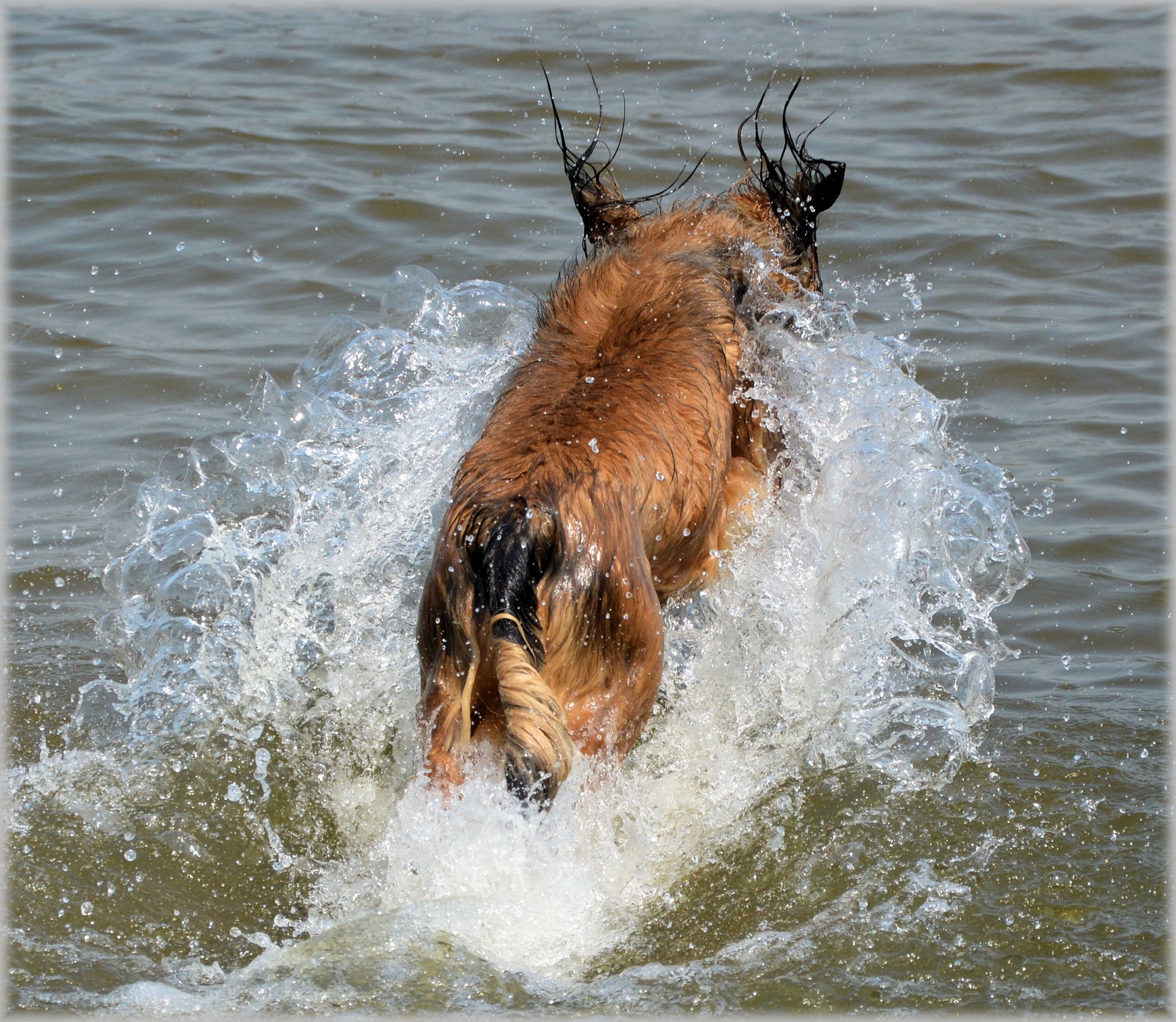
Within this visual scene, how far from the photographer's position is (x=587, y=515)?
340 cm

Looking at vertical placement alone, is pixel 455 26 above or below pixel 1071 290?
above

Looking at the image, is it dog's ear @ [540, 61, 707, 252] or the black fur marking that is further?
dog's ear @ [540, 61, 707, 252]

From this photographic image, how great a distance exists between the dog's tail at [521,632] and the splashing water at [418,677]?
0.15 meters

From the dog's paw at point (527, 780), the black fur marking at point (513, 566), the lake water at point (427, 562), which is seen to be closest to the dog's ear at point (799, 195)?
the lake water at point (427, 562)

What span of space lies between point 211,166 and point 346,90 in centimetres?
192

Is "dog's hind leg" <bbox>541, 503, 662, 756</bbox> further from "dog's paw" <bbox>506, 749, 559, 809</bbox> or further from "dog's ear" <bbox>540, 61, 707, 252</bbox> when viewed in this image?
"dog's ear" <bbox>540, 61, 707, 252</bbox>

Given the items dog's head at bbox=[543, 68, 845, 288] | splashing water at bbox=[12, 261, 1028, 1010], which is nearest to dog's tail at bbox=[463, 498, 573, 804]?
splashing water at bbox=[12, 261, 1028, 1010]

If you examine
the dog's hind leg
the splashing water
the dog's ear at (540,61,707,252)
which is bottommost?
the splashing water

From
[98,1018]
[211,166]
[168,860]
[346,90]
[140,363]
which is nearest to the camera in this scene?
[98,1018]

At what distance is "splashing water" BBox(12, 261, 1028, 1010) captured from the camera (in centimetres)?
341

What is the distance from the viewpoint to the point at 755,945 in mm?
3666

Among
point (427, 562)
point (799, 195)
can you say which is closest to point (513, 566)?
point (427, 562)

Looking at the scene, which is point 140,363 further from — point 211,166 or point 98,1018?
point 98,1018

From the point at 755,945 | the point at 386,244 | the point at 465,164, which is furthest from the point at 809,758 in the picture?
the point at 465,164
